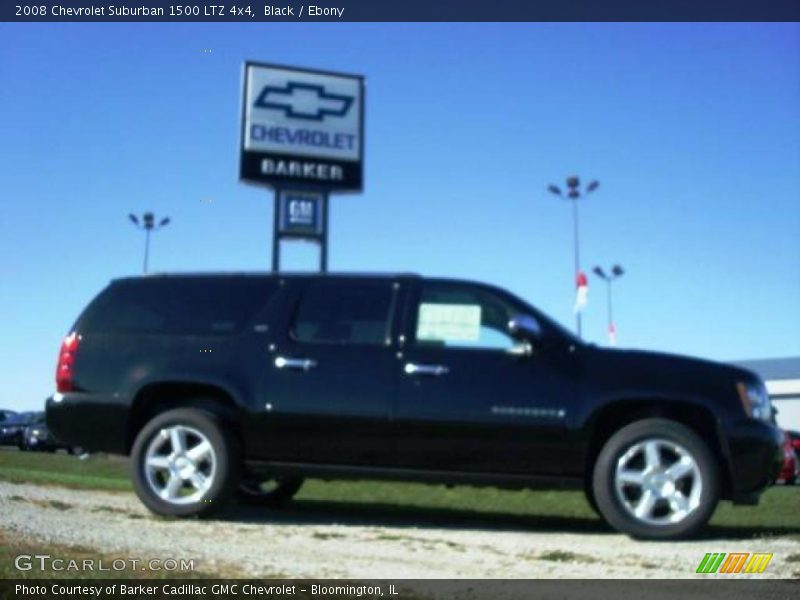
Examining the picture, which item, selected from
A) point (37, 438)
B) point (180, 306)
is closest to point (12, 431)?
point (37, 438)

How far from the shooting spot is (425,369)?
6918 mm

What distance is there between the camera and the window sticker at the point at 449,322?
7.09m

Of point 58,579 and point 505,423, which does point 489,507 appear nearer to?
point 505,423

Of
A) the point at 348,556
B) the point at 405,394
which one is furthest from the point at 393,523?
the point at 348,556

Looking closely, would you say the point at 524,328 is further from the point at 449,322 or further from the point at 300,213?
the point at 300,213

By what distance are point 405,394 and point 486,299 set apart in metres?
0.87

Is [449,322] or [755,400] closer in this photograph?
[755,400]

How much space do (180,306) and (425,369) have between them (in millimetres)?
1864

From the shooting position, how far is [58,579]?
4688 millimetres

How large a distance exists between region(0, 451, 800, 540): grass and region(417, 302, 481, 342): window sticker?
1374mm

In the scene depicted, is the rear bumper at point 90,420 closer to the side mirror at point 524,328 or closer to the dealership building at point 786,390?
the side mirror at point 524,328

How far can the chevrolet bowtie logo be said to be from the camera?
18.7 metres

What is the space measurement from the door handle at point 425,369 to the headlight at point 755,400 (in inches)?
73.5

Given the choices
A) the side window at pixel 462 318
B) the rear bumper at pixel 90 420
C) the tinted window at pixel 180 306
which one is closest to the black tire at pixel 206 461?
the rear bumper at pixel 90 420
